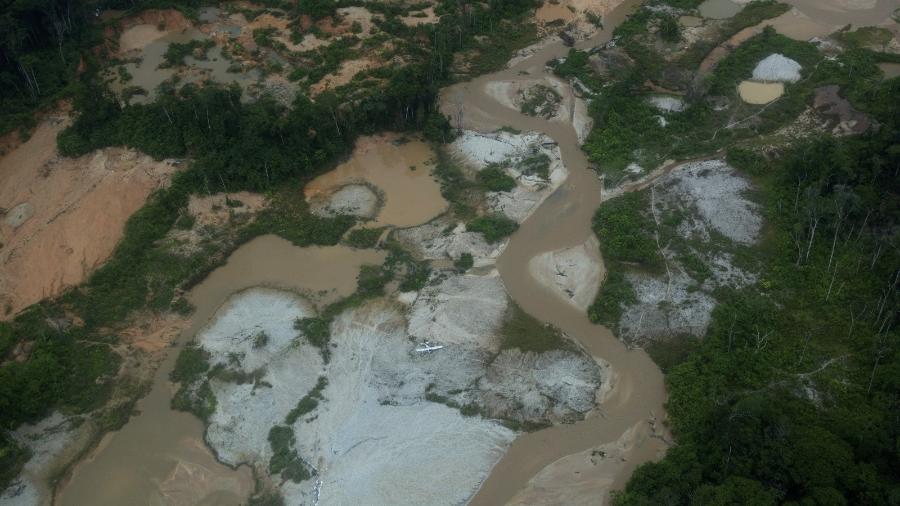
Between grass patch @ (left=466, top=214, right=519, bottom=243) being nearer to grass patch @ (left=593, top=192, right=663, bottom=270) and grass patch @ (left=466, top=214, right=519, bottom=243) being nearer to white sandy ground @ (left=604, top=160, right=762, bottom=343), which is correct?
grass patch @ (left=593, top=192, right=663, bottom=270)

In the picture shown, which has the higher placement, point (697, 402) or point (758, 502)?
point (758, 502)

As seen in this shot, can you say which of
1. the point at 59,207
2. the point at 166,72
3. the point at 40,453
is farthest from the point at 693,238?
the point at 166,72

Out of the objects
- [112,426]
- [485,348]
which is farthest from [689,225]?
[112,426]

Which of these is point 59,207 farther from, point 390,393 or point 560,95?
point 560,95

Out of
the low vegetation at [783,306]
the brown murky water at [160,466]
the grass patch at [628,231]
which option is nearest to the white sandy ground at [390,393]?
the brown murky water at [160,466]

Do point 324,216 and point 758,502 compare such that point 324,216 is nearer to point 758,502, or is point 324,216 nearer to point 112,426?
point 112,426

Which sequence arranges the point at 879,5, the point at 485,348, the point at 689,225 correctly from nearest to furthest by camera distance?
the point at 485,348 < the point at 689,225 < the point at 879,5

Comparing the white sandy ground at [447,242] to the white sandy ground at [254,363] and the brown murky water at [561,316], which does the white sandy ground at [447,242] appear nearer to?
the brown murky water at [561,316]
